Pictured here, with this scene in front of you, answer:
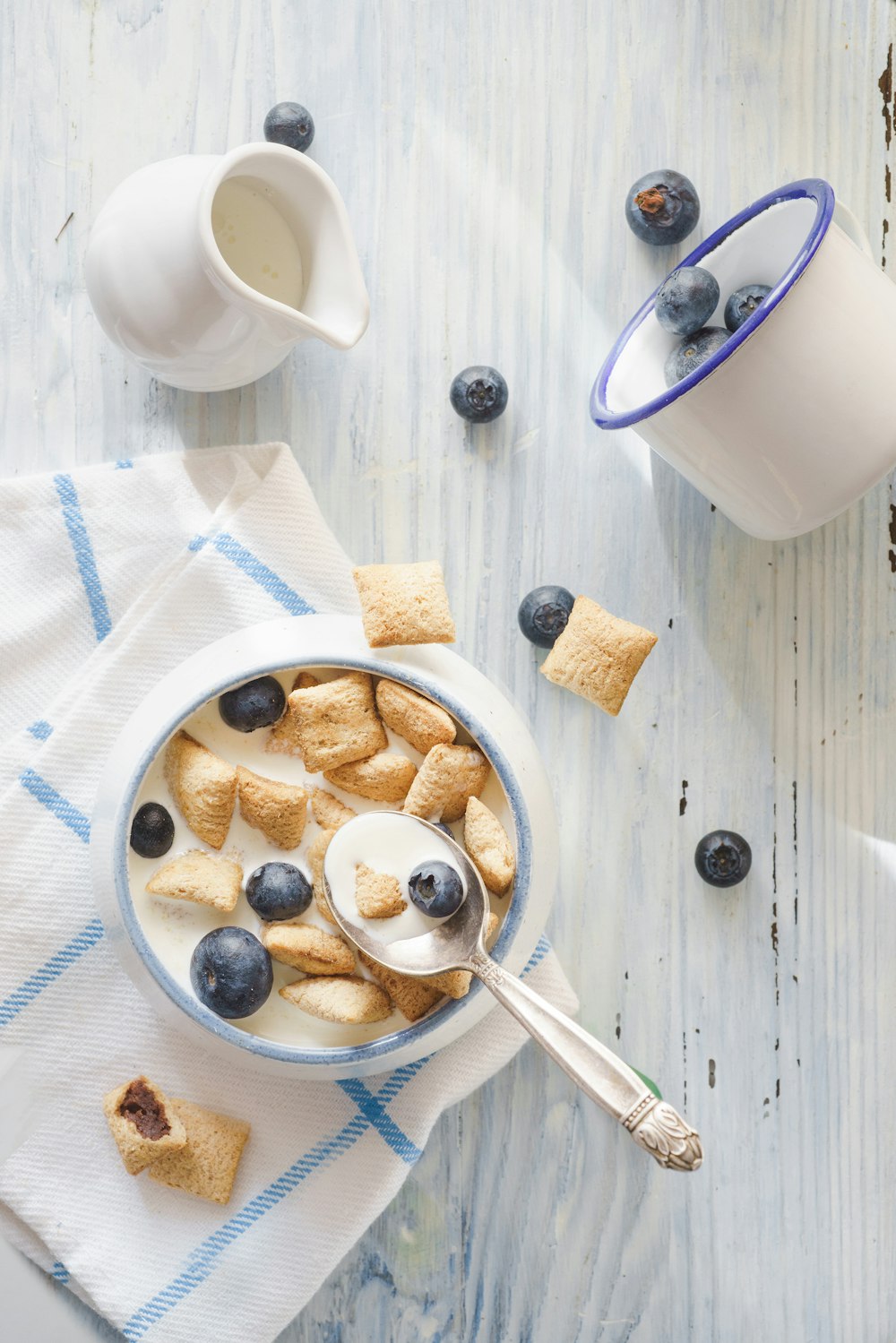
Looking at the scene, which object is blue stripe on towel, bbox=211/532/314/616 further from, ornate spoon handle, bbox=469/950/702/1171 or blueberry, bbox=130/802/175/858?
ornate spoon handle, bbox=469/950/702/1171

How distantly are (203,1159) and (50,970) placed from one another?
0.21m

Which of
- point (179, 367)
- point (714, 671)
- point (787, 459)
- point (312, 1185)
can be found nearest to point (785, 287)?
point (787, 459)

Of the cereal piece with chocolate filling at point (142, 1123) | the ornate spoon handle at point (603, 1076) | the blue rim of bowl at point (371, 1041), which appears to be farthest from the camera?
the cereal piece with chocolate filling at point (142, 1123)

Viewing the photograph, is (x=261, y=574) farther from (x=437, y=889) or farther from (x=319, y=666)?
(x=437, y=889)

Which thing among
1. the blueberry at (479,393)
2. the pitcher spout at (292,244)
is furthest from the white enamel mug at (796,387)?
the pitcher spout at (292,244)

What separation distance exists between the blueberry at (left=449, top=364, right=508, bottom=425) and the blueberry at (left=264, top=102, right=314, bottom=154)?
26cm

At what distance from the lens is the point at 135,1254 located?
40.3 inches

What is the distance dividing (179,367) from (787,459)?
52 centimetres

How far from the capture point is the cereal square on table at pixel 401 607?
36.7 inches

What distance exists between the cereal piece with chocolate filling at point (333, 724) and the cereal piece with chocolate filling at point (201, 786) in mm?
65

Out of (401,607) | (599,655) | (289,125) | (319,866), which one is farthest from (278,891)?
(289,125)

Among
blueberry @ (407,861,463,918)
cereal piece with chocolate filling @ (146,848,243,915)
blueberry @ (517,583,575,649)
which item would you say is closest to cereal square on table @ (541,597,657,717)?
blueberry @ (517,583,575,649)

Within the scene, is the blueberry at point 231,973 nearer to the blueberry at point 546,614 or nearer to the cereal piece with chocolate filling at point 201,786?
the cereal piece with chocolate filling at point 201,786

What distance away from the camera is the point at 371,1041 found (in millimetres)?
897
